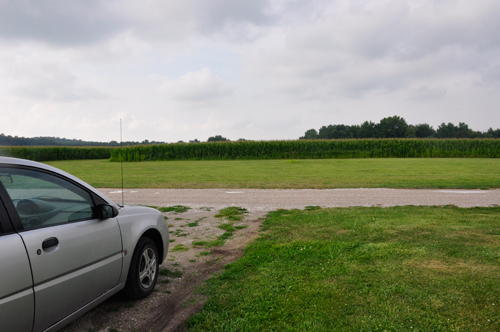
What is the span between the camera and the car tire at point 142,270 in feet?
12.9

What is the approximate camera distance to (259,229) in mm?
7520

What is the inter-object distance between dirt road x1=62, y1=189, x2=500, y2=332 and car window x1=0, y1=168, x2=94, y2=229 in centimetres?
120

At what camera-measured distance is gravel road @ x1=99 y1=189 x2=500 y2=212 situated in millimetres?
10641

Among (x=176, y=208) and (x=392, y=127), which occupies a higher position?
(x=392, y=127)

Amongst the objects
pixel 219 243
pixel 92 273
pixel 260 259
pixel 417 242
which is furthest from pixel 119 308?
pixel 417 242

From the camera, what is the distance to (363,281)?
4371 mm

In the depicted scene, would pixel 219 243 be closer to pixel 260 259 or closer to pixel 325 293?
pixel 260 259

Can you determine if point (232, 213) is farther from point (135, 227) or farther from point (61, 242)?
point (61, 242)

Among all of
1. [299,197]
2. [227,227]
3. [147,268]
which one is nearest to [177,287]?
[147,268]

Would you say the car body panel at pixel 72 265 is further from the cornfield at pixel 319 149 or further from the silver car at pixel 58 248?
the cornfield at pixel 319 149

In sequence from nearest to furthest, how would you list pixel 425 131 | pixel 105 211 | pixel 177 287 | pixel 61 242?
pixel 61 242, pixel 105 211, pixel 177 287, pixel 425 131

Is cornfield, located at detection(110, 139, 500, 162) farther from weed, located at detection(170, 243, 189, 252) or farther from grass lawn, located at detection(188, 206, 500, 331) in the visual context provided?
weed, located at detection(170, 243, 189, 252)

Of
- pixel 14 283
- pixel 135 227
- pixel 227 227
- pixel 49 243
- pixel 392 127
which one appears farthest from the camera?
pixel 392 127

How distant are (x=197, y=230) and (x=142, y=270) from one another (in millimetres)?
3448
